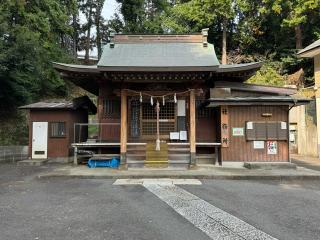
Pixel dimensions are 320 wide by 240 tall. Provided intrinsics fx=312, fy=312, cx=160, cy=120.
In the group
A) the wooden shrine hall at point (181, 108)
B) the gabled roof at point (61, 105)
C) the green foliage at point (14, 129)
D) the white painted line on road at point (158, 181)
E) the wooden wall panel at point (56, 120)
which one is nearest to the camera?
the white painted line on road at point (158, 181)

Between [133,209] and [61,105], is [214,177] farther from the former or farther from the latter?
[61,105]

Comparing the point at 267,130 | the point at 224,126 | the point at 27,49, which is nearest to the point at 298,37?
the point at 267,130

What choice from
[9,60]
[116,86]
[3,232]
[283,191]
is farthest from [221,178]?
[9,60]

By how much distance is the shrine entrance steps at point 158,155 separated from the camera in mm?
12461

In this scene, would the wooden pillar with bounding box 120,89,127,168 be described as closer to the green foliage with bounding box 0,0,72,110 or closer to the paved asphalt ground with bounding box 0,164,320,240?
Answer: the paved asphalt ground with bounding box 0,164,320,240

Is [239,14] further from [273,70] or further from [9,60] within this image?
[9,60]

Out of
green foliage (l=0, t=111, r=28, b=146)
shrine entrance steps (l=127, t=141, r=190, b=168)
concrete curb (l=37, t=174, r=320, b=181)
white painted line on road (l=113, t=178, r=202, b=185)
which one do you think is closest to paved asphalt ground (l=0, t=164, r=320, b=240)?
white painted line on road (l=113, t=178, r=202, b=185)

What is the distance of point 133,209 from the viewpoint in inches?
259

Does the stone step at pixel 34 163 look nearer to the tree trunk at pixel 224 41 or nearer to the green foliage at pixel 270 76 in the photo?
the green foliage at pixel 270 76

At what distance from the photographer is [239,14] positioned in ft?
100

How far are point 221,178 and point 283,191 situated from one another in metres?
2.41

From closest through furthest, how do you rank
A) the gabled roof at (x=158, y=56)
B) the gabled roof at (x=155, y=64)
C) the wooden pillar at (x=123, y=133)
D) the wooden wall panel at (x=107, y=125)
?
the gabled roof at (x=155, y=64)
the gabled roof at (x=158, y=56)
the wooden pillar at (x=123, y=133)
the wooden wall panel at (x=107, y=125)

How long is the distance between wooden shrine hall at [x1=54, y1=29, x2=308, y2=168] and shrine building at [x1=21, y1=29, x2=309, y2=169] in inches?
1.5

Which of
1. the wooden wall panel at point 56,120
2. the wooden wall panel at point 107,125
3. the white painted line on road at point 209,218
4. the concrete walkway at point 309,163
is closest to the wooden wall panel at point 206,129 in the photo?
the wooden wall panel at point 107,125
